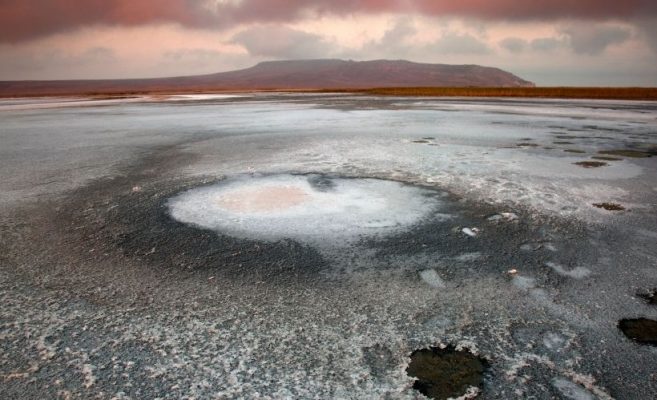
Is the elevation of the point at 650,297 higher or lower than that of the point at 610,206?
lower

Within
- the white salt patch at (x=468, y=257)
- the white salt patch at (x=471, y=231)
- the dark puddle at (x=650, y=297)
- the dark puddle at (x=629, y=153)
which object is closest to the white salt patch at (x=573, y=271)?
the dark puddle at (x=650, y=297)

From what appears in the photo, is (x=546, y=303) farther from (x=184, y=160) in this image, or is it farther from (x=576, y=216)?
(x=184, y=160)

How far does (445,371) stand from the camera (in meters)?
2.28

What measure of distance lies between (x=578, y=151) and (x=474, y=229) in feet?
21.3

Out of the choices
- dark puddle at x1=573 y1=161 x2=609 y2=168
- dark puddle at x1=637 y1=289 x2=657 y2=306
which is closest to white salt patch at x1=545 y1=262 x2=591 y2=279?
Answer: dark puddle at x1=637 y1=289 x2=657 y2=306

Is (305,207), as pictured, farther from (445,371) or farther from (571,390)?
(571,390)

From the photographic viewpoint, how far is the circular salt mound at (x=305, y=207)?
4.47 meters

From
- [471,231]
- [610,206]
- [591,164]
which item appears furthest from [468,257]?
[591,164]

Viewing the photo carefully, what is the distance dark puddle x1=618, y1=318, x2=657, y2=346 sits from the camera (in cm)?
257

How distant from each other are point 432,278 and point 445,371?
1177 millimetres

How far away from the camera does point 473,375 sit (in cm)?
225

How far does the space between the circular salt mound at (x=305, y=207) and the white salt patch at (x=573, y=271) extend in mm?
1485

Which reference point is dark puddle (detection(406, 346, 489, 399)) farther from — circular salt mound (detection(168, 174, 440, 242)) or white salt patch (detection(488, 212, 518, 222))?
white salt patch (detection(488, 212, 518, 222))

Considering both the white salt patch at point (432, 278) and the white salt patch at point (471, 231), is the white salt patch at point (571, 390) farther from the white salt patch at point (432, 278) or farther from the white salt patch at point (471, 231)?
the white salt patch at point (471, 231)
